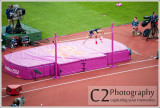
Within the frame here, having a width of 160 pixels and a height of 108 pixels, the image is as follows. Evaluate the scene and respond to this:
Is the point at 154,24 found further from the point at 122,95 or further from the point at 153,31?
the point at 122,95

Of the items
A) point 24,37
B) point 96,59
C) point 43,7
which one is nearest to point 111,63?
point 96,59

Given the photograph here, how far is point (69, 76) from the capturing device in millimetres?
17547

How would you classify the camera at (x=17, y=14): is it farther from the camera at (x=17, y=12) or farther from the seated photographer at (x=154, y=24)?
the seated photographer at (x=154, y=24)

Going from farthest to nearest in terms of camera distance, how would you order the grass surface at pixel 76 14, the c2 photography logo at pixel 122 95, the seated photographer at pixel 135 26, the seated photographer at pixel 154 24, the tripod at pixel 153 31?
the grass surface at pixel 76 14
the seated photographer at pixel 135 26
the tripod at pixel 153 31
the seated photographer at pixel 154 24
the c2 photography logo at pixel 122 95

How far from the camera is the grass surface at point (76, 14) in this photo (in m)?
24.5

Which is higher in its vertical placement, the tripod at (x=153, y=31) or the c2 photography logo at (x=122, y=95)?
the tripod at (x=153, y=31)

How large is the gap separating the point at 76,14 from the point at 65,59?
9843 millimetres

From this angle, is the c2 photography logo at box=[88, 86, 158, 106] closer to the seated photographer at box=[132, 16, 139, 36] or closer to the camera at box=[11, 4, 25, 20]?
the seated photographer at box=[132, 16, 139, 36]

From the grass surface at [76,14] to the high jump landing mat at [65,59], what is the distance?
4.20 metres

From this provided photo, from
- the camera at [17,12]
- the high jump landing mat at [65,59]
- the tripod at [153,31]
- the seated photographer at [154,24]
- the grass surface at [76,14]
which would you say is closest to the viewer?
the high jump landing mat at [65,59]

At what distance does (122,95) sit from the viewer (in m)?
15.7

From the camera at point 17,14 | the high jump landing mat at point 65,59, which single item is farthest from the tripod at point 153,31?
the camera at point 17,14

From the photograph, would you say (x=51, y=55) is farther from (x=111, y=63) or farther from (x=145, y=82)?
(x=145, y=82)

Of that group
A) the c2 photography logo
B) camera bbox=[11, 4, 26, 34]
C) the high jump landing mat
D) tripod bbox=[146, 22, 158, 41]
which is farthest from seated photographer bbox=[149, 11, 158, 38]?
camera bbox=[11, 4, 26, 34]
